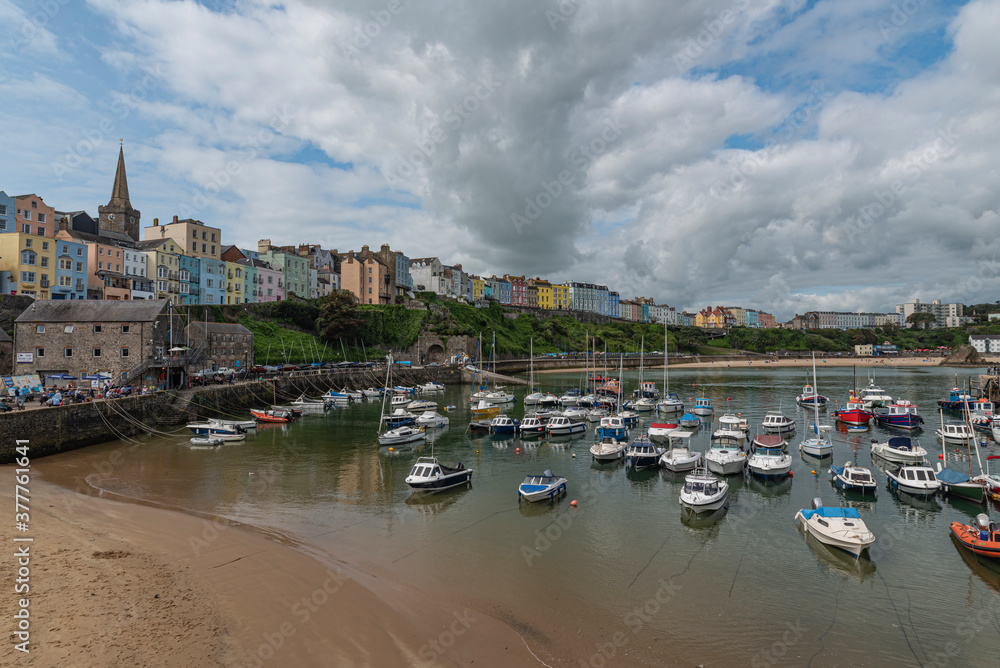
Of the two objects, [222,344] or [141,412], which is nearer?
[141,412]

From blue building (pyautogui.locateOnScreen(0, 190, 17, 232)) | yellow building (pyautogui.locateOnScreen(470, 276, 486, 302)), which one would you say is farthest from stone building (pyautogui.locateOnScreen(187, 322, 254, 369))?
yellow building (pyautogui.locateOnScreen(470, 276, 486, 302))

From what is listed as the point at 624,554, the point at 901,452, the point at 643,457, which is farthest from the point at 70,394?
the point at 901,452

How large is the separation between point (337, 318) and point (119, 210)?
147ft

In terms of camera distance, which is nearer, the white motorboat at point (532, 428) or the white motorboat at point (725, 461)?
the white motorboat at point (725, 461)

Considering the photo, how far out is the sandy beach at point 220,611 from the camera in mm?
10852

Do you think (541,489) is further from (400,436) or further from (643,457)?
(400,436)

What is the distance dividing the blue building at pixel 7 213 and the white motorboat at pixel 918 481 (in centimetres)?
8958

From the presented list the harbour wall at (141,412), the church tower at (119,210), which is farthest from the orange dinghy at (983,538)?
the church tower at (119,210)

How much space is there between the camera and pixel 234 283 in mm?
86250

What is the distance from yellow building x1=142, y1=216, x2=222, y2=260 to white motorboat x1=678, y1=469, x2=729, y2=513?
84319 mm

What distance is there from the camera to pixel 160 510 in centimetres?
2094

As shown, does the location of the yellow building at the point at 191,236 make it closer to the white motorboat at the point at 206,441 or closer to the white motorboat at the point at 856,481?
the white motorboat at the point at 206,441

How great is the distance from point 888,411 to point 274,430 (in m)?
52.9

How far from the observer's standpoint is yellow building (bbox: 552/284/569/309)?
7628 inches
